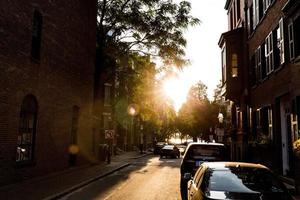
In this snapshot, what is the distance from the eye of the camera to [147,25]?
29.1m

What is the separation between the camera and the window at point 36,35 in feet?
56.2

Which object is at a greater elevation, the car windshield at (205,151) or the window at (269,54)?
the window at (269,54)

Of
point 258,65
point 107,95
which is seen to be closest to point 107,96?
point 107,95

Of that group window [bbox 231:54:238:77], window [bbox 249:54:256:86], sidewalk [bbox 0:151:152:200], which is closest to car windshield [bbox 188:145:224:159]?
sidewalk [bbox 0:151:152:200]

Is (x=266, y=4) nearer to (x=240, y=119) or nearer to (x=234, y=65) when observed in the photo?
(x=234, y=65)

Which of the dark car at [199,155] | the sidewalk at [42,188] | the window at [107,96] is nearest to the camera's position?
the sidewalk at [42,188]

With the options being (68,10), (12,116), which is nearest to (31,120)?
(12,116)

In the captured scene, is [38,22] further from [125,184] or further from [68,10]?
[125,184]

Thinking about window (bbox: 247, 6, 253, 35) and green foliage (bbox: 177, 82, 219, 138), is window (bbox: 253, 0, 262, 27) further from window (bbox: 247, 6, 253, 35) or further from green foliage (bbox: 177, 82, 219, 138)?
green foliage (bbox: 177, 82, 219, 138)

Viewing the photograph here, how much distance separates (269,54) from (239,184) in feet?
46.5

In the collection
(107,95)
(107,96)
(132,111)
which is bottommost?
(132,111)

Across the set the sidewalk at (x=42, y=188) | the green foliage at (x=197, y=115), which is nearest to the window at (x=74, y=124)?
the sidewalk at (x=42, y=188)

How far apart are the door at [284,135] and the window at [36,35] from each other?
11207 millimetres

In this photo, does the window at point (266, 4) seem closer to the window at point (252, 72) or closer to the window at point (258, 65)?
the window at point (258, 65)
